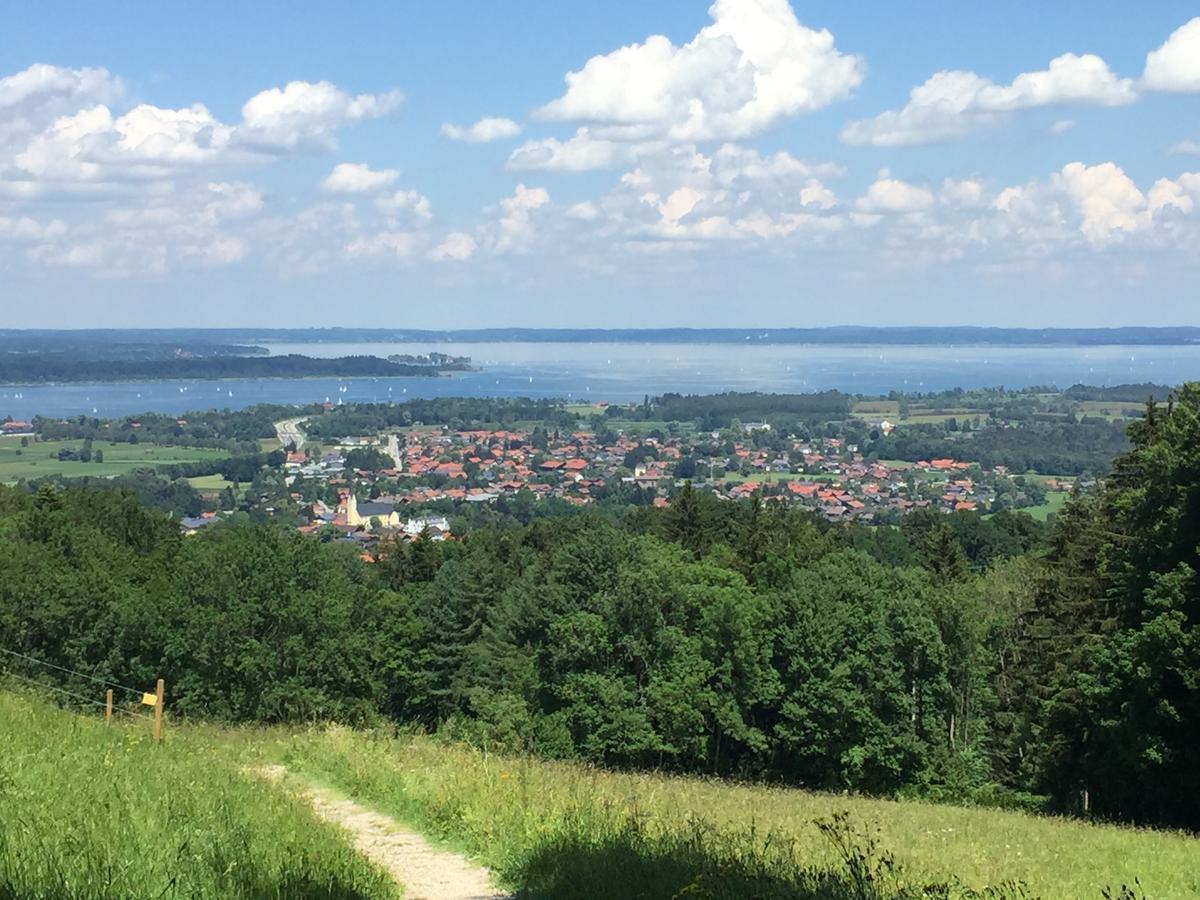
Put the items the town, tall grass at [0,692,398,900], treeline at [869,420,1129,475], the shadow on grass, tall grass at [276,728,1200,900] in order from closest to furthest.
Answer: tall grass at [0,692,398,900], the shadow on grass, tall grass at [276,728,1200,900], the town, treeline at [869,420,1129,475]

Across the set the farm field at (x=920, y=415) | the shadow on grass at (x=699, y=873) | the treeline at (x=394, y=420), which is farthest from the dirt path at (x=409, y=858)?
the farm field at (x=920, y=415)

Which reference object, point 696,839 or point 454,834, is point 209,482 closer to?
point 454,834

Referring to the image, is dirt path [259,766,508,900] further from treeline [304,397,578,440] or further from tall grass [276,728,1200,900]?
treeline [304,397,578,440]

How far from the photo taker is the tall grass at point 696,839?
7262mm

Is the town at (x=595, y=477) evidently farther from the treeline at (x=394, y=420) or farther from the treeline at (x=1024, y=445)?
the treeline at (x=394, y=420)

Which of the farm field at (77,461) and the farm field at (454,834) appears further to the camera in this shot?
the farm field at (77,461)

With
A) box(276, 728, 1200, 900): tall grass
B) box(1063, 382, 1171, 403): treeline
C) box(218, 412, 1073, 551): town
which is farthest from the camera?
box(1063, 382, 1171, 403): treeline

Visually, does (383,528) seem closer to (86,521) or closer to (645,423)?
(86,521)

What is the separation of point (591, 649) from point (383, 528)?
65371 mm

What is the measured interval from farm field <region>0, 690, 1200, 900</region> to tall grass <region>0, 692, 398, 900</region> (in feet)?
0.06

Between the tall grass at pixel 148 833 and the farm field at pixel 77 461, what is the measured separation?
340 feet

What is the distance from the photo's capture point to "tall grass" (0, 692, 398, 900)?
21.6 ft

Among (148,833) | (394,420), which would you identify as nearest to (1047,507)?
(148,833)

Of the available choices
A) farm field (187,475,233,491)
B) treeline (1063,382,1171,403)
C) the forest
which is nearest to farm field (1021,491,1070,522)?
treeline (1063,382,1171,403)
